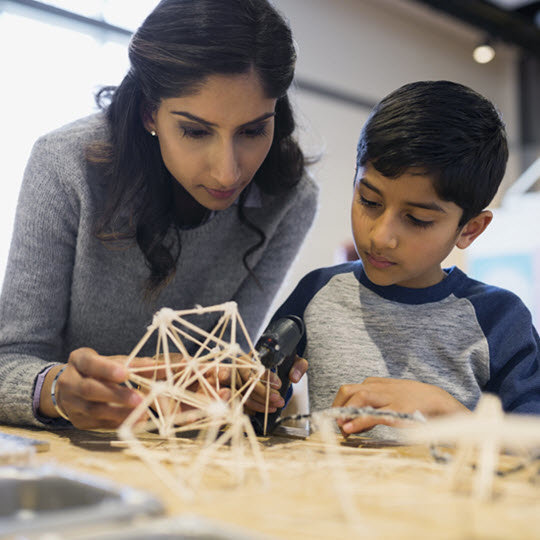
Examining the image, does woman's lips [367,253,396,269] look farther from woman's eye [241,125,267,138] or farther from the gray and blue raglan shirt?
woman's eye [241,125,267,138]

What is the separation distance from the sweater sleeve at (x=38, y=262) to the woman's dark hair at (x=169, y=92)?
71 mm

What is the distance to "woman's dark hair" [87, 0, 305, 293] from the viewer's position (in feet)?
3.33

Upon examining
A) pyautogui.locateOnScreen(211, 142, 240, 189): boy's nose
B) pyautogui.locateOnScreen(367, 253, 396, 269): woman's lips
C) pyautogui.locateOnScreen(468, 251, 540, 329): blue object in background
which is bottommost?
pyautogui.locateOnScreen(468, 251, 540, 329): blue object in background

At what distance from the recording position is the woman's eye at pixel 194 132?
1.03 meters

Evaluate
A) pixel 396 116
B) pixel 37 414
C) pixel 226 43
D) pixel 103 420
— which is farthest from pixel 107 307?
pixel 396 116

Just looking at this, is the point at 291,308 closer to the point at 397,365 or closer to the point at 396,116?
the point at 397,365

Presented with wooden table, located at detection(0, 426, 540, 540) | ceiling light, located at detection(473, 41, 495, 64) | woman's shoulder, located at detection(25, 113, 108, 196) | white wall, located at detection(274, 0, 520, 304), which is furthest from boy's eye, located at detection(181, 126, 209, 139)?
white wall, located at detection(274, 0, 520, 304)

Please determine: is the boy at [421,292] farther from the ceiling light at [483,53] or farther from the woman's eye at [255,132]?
the ceiling light at [483,53]

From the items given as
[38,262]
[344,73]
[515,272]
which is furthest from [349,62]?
[38,262]

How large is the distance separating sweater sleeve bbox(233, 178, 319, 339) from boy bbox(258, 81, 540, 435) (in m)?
0.12

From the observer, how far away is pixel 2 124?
2.87 meters

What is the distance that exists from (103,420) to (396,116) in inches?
28.8

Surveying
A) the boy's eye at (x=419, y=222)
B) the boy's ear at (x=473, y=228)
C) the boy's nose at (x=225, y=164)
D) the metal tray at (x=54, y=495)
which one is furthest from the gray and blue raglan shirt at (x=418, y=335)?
the metal tray at (x=54, y=495)

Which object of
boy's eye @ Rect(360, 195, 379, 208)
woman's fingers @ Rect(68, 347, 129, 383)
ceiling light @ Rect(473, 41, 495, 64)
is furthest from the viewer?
ceiling light @ Rect(473, 41, 495, 64)
